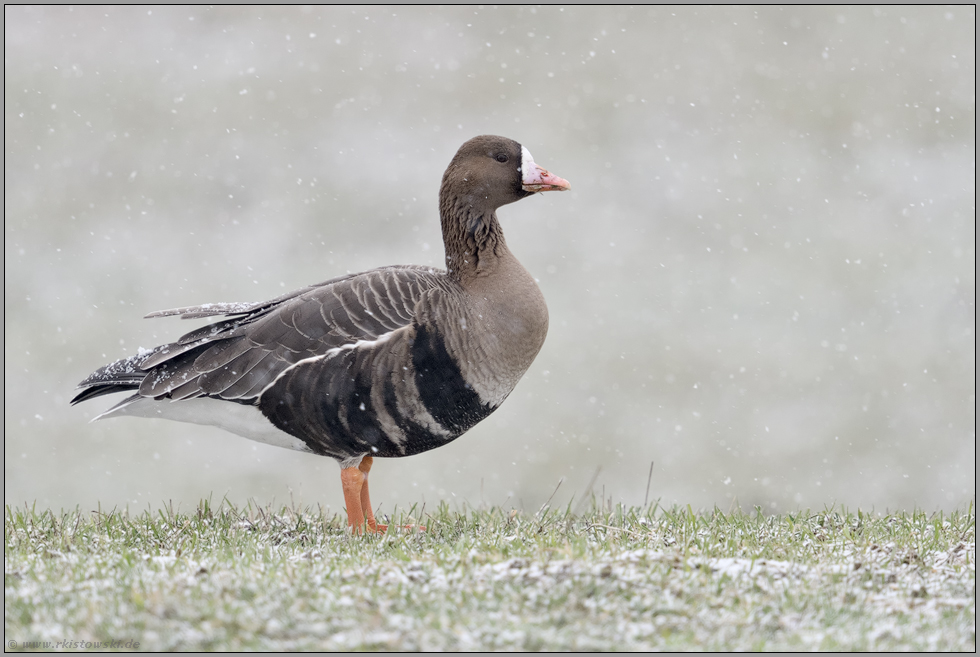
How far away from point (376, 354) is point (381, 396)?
35 centimetres

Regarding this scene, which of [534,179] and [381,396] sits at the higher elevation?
[534,179]

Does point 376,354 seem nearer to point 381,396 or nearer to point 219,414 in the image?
point 381,396

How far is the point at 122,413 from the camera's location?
785 centimetres

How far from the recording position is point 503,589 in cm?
495

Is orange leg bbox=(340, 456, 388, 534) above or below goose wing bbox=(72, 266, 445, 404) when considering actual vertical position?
below

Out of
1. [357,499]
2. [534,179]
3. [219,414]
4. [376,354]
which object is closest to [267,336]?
[219,414]

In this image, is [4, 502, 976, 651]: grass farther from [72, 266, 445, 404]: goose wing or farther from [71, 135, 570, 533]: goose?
[72, 266, 445, 404]: goose wing

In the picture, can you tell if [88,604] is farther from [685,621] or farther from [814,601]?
[814,601]

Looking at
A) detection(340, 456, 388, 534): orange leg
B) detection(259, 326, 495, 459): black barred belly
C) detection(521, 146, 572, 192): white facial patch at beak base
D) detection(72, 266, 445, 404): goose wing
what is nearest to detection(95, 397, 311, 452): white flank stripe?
detection(72, 266, 445, 404): goose wing

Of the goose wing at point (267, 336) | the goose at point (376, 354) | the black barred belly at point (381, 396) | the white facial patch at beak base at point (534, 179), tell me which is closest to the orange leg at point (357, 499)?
the goose at point (376, 354)

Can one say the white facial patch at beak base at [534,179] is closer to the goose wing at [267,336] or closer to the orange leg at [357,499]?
the goose wing at [267,336]

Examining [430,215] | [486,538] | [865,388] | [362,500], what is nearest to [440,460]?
[430,215]

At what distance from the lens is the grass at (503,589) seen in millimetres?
4398

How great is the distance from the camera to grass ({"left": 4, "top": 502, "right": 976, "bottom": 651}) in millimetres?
4398
